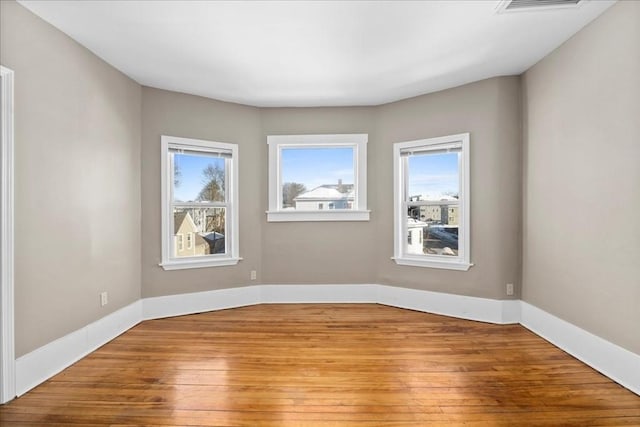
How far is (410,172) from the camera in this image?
4219mm

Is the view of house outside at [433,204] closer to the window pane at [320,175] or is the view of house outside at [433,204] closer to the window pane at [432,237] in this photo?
the window pane at [432,237]

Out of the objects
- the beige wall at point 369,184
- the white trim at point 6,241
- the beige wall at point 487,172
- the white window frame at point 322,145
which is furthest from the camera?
the white window frame at point 322,145

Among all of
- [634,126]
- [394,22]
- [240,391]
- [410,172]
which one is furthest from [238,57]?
[634,126]

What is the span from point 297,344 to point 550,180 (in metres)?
2.72

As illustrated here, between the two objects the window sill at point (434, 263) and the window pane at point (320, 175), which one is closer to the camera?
the window sill at point (434, 263)

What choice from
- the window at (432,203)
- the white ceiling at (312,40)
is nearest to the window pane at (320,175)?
the window at (432,203)

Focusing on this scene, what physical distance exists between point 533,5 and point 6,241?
3783mm

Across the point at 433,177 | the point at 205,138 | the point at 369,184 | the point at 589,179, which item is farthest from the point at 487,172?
the point at 205,138

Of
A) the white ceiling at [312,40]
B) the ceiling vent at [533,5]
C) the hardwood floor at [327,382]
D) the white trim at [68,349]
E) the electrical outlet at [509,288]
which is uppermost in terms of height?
the ceiling vent at [533,5]

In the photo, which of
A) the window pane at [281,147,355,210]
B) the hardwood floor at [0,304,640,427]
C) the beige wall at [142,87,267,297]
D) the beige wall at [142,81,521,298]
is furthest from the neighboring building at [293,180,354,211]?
the hardwood floor at [0,304,640,427]

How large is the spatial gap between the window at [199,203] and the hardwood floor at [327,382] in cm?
91

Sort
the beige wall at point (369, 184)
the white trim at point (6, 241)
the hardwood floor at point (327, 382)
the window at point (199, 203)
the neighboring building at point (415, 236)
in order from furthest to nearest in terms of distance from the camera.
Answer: the neighboring building at point (415, 236) → the window at point (199, 203) → the beige wall at point (369, 184) → the white trim at point (6, 241) → the hardwood floor at point (327, 382)

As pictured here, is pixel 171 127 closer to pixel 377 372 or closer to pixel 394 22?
pixel 394 22

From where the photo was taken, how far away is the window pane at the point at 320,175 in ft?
14.6
